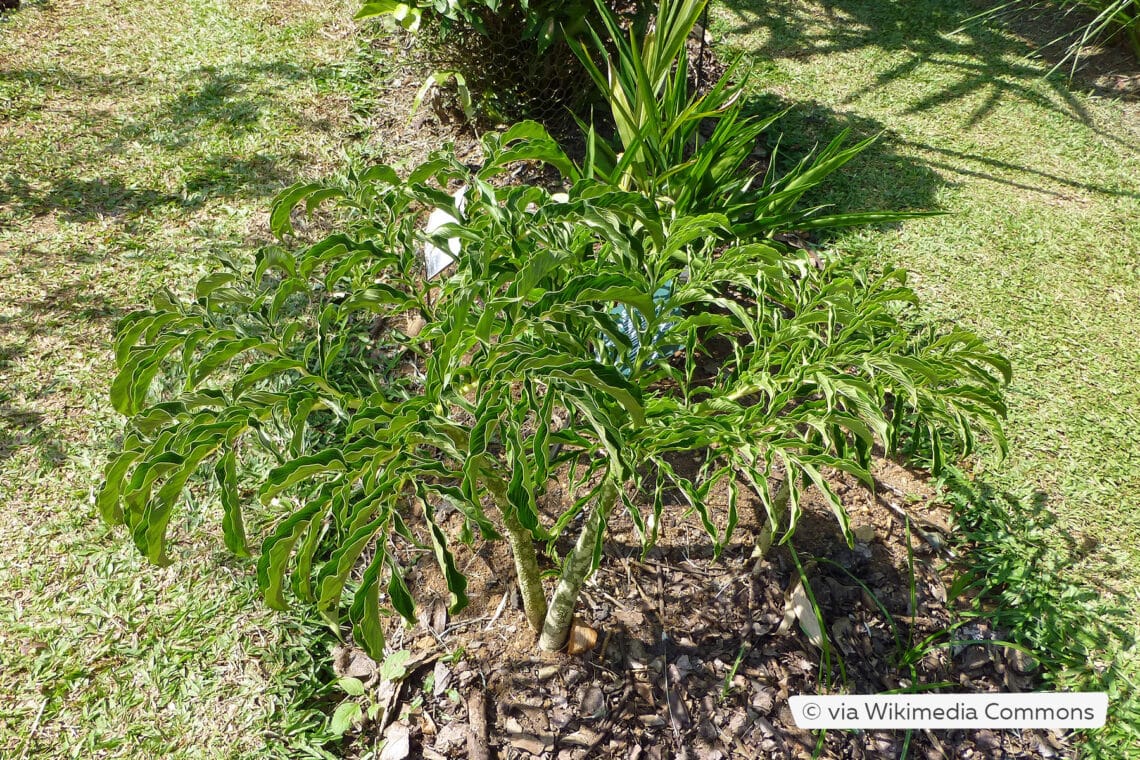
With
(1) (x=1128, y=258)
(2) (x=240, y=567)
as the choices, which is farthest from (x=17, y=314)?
(1) (x=1128, y=258)

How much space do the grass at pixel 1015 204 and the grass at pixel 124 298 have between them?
6.62 ft

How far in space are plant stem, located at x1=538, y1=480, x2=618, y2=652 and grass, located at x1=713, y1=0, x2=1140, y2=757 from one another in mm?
1228

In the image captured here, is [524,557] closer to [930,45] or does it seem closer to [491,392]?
[491,392]

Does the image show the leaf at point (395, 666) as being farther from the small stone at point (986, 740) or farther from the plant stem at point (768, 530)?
the small stone at point (986, 740)

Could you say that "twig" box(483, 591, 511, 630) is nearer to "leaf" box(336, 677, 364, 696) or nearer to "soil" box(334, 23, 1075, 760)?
"soil" box(334, 23, 1075, 760)

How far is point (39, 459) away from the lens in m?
2.09

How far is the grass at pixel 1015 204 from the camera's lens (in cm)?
213

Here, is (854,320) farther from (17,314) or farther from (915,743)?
(17,314)

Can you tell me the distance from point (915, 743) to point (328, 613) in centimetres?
132

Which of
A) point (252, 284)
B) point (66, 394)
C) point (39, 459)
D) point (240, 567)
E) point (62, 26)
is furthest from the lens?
point (62, 26)

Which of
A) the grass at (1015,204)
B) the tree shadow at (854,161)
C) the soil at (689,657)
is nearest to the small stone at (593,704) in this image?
the soil at (689,657)

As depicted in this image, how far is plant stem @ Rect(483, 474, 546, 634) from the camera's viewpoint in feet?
4.33

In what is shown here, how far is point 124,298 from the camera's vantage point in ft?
8.29

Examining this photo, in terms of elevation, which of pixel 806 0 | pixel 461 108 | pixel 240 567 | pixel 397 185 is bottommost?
pixel 240 567
